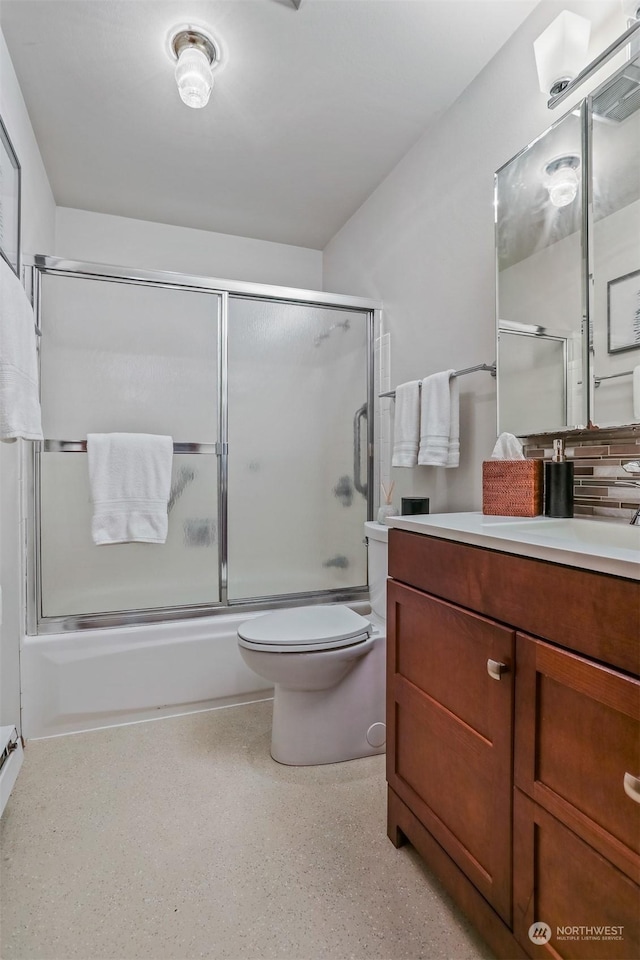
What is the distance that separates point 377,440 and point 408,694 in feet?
4.82

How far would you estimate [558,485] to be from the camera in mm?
1259

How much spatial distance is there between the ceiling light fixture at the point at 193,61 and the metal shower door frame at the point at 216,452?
66 centimetres

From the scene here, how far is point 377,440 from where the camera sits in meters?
2.44

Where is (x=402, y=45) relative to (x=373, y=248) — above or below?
above

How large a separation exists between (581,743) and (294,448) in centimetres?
181

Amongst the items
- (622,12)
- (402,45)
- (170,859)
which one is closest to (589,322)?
(622,12)

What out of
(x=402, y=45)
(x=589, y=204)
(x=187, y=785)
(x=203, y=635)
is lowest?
(x=187, y=785)

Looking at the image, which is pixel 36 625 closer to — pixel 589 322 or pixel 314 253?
pixel 589 322

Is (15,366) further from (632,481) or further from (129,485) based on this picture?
(632,481)

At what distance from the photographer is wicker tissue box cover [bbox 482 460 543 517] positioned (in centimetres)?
130

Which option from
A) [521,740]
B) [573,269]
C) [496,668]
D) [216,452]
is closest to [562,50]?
[573,269]

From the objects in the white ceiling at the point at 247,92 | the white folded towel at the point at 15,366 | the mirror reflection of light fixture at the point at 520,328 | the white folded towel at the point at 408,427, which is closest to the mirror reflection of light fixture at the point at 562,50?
the white ceiling at the point at 247,92

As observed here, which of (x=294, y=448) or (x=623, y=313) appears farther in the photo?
(x=294, y=448)

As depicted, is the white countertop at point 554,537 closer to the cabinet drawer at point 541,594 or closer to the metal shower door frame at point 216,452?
the cabinet drawer at point 541,594
